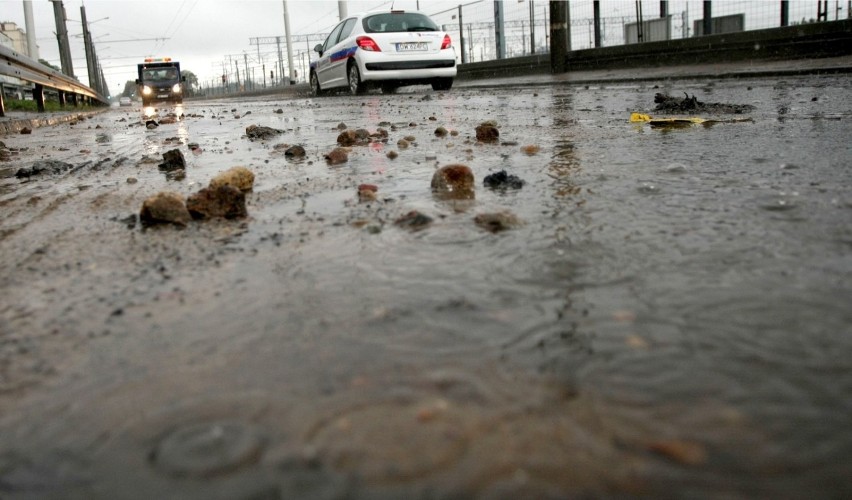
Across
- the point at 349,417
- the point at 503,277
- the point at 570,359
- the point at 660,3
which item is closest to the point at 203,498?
the point at 349,417

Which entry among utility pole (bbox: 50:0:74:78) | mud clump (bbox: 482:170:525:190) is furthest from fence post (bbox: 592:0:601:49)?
utility pole (bbox: 50:0:74:78)

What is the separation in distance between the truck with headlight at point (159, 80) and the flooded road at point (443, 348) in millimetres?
29697

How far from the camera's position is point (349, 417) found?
2.51 ft

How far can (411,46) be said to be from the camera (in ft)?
36.1

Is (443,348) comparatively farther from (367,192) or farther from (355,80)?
(355,80)

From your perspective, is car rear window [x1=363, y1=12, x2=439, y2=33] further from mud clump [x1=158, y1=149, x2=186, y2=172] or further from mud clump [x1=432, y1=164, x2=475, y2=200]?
mud clump [x1=432, y1=164, x2=475, y2=200]

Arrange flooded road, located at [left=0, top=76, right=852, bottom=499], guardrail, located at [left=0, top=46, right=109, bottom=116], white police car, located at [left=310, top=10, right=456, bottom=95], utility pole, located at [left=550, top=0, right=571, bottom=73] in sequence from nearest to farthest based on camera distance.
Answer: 1. flooded road, located at [left=0, top=76, right=852, bottom=499]
2. guardrail, located at [left=0, top=46, right=109, bottom=116]
3. white police car, located at [left=310, top=10, right=456, bottom=95]
4. utility pole, located at [left=550, top=0, right=571, bottom=73]

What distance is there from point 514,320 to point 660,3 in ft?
45.4

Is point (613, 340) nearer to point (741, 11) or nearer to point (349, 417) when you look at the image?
point (349, 417)

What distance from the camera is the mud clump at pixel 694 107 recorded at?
428 cm

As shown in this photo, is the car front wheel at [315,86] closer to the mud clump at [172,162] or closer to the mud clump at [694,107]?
the mud clump at [694,107]

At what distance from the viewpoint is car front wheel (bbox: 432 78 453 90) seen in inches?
462

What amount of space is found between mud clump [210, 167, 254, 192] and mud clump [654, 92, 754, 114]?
3146 mm

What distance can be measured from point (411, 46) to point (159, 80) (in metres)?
21.9
